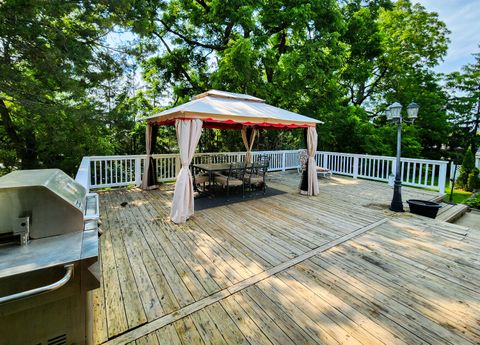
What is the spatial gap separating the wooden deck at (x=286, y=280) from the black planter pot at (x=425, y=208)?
300 millimetres

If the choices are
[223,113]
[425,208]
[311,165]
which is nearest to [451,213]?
[425,208]

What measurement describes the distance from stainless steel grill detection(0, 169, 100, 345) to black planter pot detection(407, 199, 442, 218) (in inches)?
218

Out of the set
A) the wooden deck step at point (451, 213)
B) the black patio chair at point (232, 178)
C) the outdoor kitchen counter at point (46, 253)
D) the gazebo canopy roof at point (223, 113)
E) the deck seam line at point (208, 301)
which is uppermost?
the gazebo canopy roof at point (223, 113)

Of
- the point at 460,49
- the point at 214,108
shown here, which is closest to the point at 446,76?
the point at 460,49

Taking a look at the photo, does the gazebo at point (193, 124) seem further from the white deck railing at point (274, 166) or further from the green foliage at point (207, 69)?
the green foliage at point (207, 69)

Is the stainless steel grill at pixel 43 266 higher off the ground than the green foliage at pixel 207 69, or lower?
lower

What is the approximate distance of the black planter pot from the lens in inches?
176

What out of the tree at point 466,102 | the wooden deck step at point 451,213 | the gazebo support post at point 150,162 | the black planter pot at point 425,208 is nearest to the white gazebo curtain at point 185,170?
the gazebo support post at point 150,162

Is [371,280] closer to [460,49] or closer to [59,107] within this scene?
[59,107]

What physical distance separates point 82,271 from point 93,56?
23.3 ft

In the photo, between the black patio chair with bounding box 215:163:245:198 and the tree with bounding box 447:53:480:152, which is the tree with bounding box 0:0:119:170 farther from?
the tree with bounding box 447:53:480:152

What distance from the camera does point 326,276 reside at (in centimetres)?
253

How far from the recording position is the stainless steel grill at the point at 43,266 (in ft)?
3.26

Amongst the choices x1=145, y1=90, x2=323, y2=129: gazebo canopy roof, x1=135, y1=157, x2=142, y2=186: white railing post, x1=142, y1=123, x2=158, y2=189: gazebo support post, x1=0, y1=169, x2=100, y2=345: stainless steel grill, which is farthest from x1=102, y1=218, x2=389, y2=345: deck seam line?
x1=135, y1=157, x2=142, y2=186: white railing post
